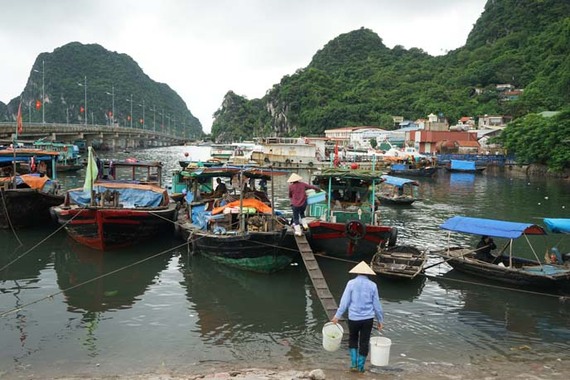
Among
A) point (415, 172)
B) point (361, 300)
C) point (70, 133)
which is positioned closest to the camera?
point (361, 300)

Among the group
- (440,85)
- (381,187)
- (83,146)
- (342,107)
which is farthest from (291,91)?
(381,187)

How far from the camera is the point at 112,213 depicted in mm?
15133

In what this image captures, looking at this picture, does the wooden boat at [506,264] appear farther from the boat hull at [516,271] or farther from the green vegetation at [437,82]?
the green vegetation at [437,82]

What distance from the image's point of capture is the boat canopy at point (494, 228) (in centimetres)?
1272

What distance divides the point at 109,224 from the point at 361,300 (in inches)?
418

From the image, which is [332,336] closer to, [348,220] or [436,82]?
[348,220]

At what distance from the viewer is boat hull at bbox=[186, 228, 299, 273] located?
1314 cm

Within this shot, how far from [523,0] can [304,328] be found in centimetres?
13514

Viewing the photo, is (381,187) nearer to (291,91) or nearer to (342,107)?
(342,107)

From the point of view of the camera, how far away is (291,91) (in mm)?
122062

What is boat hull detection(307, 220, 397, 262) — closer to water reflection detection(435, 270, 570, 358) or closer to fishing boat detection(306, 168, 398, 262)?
fishing boat detection(306, 168, 398, 262)

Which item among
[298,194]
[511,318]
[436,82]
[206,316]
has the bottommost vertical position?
[206,316]

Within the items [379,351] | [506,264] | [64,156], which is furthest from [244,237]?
[64,156]

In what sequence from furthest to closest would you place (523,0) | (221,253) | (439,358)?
(523,0)
(221,253)
(439,358)
